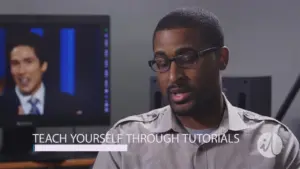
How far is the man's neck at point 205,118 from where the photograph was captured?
107 centimetres

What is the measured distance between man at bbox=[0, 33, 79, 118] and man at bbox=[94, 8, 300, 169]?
0.85ft

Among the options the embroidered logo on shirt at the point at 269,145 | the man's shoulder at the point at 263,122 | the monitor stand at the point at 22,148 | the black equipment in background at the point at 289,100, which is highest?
the black equipment in background at the point at 289,100

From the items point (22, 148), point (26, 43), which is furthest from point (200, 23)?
A: point (22, 148)

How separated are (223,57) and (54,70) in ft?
1.60

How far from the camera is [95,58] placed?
1.24 meters

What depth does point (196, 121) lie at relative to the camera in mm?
1072

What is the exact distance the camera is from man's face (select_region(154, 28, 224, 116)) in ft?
3.36

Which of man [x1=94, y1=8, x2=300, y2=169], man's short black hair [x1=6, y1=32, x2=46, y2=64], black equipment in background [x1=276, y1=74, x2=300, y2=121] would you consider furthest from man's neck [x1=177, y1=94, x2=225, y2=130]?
man's short black hair [x1=6, y1=32, x2=46, y2=64]

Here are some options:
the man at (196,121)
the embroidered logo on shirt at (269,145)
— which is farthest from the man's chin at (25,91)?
the embroidered logo on shirt at (269,145)

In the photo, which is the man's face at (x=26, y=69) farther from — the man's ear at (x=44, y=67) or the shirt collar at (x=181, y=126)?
the shirt collar at (x=181, y=126)

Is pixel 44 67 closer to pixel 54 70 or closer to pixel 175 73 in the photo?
pixel 54 70

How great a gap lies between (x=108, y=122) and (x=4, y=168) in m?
0.31

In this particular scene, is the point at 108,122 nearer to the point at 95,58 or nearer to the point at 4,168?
the point at 95,58

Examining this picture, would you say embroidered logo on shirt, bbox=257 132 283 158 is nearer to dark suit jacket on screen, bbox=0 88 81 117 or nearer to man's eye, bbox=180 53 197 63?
man's eye, bbox=180 53 197 63
